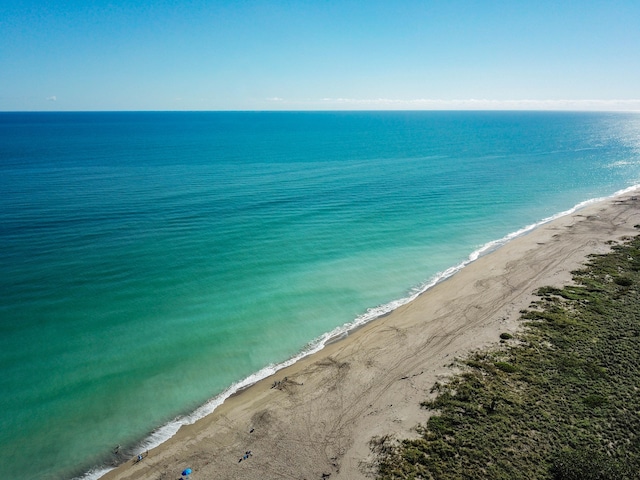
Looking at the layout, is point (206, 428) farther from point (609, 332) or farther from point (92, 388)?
point (609, 332)

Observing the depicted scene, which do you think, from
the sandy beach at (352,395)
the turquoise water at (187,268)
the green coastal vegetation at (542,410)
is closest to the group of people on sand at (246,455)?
the sandy beach at (352,395)

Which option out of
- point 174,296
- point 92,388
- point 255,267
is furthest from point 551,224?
point 92,388

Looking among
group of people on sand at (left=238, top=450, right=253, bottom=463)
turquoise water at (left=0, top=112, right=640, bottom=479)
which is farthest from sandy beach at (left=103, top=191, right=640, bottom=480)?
turquoise water at (left=0, top=112, right=640, bottom=479)

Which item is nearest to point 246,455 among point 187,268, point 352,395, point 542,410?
point 352,395

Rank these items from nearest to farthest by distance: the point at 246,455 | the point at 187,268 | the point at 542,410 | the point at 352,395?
the point at 246,455 → the point at 542,410 → the point at 352,395 → the point at 187,268

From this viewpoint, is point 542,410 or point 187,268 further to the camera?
point 187,268

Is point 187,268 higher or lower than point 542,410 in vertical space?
higher

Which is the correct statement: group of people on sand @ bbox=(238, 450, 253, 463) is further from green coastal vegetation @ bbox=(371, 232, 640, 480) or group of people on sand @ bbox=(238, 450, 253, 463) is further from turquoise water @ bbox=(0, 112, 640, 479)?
green coastal vegetation @ bbox=(371, 232, 640, 480)

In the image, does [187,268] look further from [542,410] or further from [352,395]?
[542,410]
